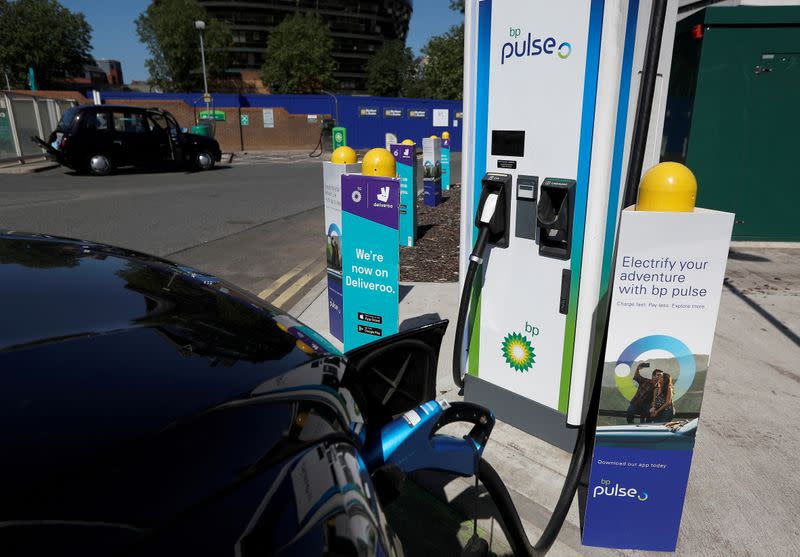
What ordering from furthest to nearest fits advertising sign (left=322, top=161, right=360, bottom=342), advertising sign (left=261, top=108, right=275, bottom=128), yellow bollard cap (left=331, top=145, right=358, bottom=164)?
advertising sign (left=261, top=108, right=275, bottom=128), yellow bollard cap (left=331, top=145, right=358, bottom=164), advertising sign (left=322, top=161, right=360, bottom=342)

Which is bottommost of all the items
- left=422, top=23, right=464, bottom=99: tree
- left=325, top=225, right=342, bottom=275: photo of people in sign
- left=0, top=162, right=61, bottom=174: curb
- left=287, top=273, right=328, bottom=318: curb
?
left=287, top=273, right=328, bottom=318: curb

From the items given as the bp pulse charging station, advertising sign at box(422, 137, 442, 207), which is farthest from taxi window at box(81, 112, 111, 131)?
the bp pulse charging station

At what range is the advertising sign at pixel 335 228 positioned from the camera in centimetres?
445

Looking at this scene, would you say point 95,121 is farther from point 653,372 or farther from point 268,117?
point 653,372

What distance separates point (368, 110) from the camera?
3161cm

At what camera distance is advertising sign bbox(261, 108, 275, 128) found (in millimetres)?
30391

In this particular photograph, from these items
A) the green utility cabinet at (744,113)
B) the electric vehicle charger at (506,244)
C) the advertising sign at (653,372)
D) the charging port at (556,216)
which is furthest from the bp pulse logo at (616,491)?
the green utility cabinet at (744,113)

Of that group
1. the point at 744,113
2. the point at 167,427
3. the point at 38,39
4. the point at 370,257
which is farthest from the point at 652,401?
the point at 38,39

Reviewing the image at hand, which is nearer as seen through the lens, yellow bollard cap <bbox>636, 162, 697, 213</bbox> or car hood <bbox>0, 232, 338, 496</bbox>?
car hood <bbox>0, 232, 338, 496</bbox>

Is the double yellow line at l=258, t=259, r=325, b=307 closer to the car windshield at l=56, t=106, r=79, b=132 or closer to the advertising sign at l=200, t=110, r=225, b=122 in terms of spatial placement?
the car windshield at l=56, t=106, r=79, b=132

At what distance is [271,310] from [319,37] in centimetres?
7329

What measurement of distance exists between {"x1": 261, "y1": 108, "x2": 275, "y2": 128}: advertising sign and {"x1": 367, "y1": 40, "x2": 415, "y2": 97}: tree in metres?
47.6

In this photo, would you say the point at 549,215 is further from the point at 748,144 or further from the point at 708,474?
the point at 748,144

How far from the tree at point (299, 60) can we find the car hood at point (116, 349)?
6947 cm
